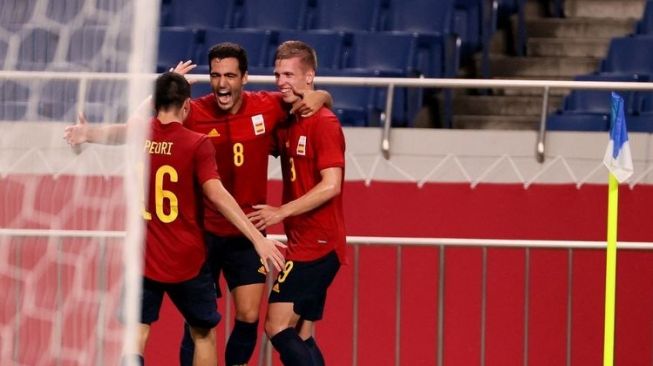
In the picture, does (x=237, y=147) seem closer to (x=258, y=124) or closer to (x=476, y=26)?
(x=258, y=124)

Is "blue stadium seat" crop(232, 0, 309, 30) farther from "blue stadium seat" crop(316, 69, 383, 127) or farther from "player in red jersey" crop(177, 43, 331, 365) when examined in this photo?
"player in red jersey" crop(177, 43, 331, 365)

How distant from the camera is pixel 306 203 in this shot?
7.46 meters

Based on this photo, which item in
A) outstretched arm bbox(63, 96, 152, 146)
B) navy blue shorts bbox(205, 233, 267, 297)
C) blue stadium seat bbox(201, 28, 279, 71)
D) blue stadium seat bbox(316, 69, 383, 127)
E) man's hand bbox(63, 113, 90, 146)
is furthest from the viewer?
blue stadium seat bbox(201, 28, 279, 71)

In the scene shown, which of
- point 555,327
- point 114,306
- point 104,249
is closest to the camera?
point 114,306

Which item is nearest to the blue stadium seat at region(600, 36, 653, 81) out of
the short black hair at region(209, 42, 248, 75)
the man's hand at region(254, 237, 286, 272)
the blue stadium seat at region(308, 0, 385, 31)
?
the blue stadium seat at region(308, 0, 385, 31)

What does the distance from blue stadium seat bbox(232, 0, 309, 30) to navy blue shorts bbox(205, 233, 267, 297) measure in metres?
4.86

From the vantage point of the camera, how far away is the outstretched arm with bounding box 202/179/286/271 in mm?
7164

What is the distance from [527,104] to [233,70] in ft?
17.7

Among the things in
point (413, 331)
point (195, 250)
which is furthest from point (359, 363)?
point (195, 250)

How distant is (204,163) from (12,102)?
149 cm

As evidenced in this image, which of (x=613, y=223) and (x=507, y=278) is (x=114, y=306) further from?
(x=507, y=278)

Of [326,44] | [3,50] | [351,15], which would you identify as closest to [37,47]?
[3,50]

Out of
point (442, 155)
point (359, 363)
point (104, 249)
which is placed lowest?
point (359, 363)

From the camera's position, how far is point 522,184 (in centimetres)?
999
